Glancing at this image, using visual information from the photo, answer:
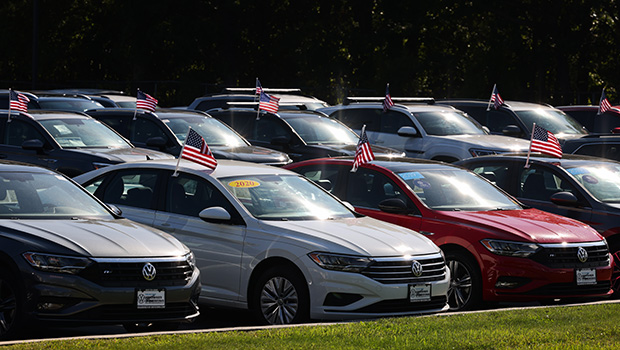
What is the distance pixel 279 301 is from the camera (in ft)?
32.7

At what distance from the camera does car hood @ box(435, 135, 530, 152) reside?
2031 cm

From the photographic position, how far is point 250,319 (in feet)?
36.3

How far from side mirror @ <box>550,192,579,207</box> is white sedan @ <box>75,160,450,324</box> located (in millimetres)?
3005

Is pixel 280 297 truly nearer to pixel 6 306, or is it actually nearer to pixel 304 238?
pixel 304 238

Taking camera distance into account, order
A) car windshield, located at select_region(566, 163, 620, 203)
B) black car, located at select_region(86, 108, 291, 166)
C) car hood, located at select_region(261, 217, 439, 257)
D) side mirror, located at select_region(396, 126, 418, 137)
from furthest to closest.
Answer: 1. side mirror, located at select_region(396, 126, 418, 137)
2. black car, located at select_region(86, 108, 291, 166)
3. car windshield, located at select_region(566, 163, 620, 203)
4. car hood, located at select_region(261, 217, 439, 257)

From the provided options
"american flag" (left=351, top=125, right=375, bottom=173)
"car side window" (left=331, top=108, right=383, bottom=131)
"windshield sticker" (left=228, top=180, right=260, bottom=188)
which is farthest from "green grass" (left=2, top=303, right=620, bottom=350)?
"car side window" (left=331, top=108, right=383, bottom=131)

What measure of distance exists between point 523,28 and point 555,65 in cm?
256

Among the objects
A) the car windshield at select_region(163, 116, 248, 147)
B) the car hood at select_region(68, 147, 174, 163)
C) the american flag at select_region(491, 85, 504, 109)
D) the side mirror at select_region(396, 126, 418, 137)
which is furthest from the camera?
the american flag at select_region(491, 85, 504, 109)

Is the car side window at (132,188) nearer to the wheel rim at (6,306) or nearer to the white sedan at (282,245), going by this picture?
the white sedan at (282,245)

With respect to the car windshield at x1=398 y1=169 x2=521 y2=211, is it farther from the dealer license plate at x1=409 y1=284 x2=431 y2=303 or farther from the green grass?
the green grass

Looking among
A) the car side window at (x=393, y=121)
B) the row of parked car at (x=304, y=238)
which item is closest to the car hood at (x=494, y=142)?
the car side window at (x=393, y=121)

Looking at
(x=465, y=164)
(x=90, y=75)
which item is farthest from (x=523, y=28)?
(x=465, y=164)

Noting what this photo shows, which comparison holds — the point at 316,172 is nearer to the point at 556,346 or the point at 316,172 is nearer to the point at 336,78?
the point at 556,346

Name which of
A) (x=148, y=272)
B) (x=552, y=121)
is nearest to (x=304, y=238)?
(x=148, y=272)
